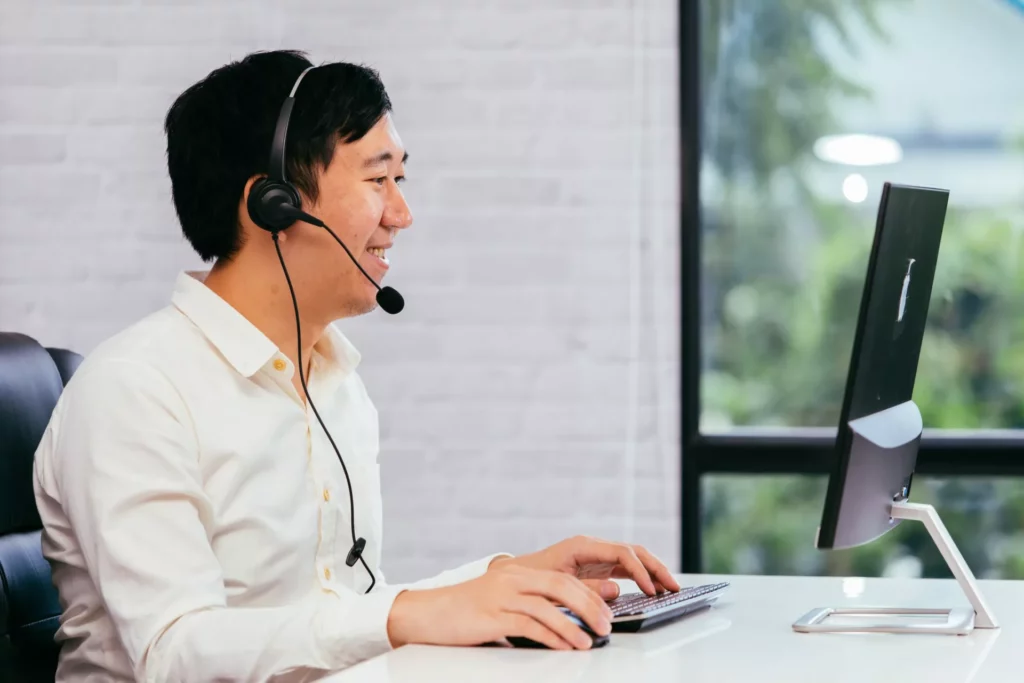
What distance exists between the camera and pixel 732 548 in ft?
8.18

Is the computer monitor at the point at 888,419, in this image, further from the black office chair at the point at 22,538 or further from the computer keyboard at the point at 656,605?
the black office chair at the point at 22,538

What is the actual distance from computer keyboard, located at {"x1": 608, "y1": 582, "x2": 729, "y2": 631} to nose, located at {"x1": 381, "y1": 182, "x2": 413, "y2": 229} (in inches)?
20.8

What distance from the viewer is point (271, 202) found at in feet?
4.32

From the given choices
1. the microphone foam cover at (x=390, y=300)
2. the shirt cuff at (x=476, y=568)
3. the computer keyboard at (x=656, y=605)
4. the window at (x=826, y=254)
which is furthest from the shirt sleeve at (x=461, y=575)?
the window at (x=826, y=254)

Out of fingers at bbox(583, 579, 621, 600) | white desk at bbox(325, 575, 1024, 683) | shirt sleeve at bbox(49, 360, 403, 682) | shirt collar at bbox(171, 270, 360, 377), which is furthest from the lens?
shirt collar at bbox(171, 270, 360, 377)

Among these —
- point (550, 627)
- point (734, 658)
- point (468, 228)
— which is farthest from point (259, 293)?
point (468, 228)

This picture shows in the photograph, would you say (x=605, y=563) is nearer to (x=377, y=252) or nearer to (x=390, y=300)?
(x=390, y=300)

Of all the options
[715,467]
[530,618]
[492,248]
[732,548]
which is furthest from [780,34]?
[530,618]

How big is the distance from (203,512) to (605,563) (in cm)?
43

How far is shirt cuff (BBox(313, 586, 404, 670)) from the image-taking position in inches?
42.3

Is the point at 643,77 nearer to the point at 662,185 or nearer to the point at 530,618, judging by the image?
the point at 662,185

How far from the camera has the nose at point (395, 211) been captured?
145 cm

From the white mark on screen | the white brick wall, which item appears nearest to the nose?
the white mark on screen

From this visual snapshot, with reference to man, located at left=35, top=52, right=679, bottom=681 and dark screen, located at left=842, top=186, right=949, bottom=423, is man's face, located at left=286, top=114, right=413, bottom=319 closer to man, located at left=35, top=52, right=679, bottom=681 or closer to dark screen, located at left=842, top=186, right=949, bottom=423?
man, located at left=35, top=52, right=679, bottom=681
